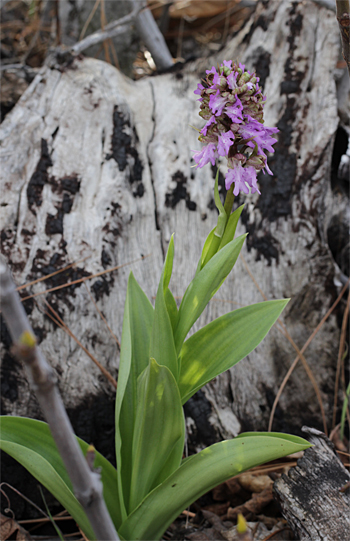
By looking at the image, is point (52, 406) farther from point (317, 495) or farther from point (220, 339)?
point (317, 495)

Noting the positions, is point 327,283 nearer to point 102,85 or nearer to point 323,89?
point 323,89

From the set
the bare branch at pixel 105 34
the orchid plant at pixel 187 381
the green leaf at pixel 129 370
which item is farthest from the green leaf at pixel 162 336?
the bare branch at pixel 105 34

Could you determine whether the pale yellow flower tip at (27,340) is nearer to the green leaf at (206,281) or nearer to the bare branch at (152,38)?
the green leaf at (206,281)

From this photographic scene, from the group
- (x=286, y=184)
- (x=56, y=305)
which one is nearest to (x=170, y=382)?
(x=56, y=305)

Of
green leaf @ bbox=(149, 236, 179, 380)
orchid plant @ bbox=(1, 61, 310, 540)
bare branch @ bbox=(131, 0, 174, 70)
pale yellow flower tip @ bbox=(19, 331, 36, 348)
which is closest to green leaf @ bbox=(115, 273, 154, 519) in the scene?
orchid plant @ bbox=(1, 61, 310, 540)

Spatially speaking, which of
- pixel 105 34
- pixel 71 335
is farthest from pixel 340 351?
pixel 105 34

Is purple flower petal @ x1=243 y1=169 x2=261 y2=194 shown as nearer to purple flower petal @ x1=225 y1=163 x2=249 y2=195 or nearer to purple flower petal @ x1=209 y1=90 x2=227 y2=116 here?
purple flower petal @ x1=225 y1=163 x2=249 y2=195
